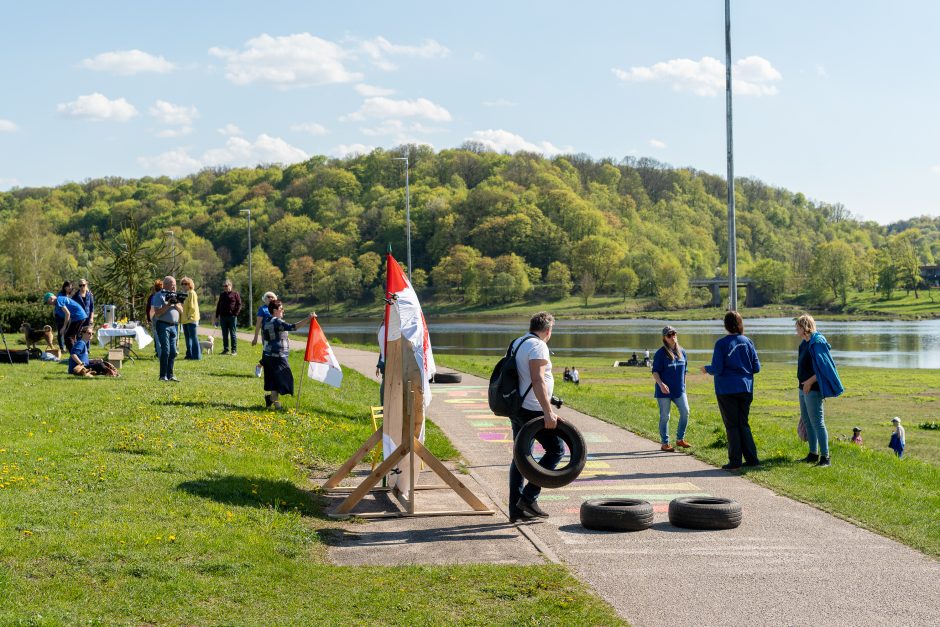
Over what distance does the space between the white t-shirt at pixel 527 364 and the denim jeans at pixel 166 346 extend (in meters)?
Answer: 10.3

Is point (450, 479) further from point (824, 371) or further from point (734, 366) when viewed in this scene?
point (824, 371)

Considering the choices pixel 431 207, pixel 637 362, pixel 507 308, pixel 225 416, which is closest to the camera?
pixel 225 416

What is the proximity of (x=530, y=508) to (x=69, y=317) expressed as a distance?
13746 millimetres

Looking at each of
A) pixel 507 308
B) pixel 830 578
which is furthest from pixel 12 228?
pixel 830 578

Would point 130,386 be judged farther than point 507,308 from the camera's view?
No

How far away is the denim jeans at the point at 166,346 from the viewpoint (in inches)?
690

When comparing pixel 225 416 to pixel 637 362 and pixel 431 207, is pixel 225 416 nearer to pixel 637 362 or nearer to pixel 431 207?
pixel 637 362

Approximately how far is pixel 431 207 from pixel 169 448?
161 metres

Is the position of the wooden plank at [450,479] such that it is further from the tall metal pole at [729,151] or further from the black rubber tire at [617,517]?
the tall metal pole at [729,151]

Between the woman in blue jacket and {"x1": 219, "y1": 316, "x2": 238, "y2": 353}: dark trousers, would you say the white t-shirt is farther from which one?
{"x1": 219, "y1": 316, "x2": 238, "y2": 353}: dark trousers

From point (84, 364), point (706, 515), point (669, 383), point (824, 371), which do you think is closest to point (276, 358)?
point (84, 364)

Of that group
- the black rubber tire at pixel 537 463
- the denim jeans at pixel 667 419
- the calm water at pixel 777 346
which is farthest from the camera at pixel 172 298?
the calm water at pixel 777 346

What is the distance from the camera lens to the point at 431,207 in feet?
560

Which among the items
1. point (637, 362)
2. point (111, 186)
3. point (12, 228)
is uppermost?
point (111, 186)
